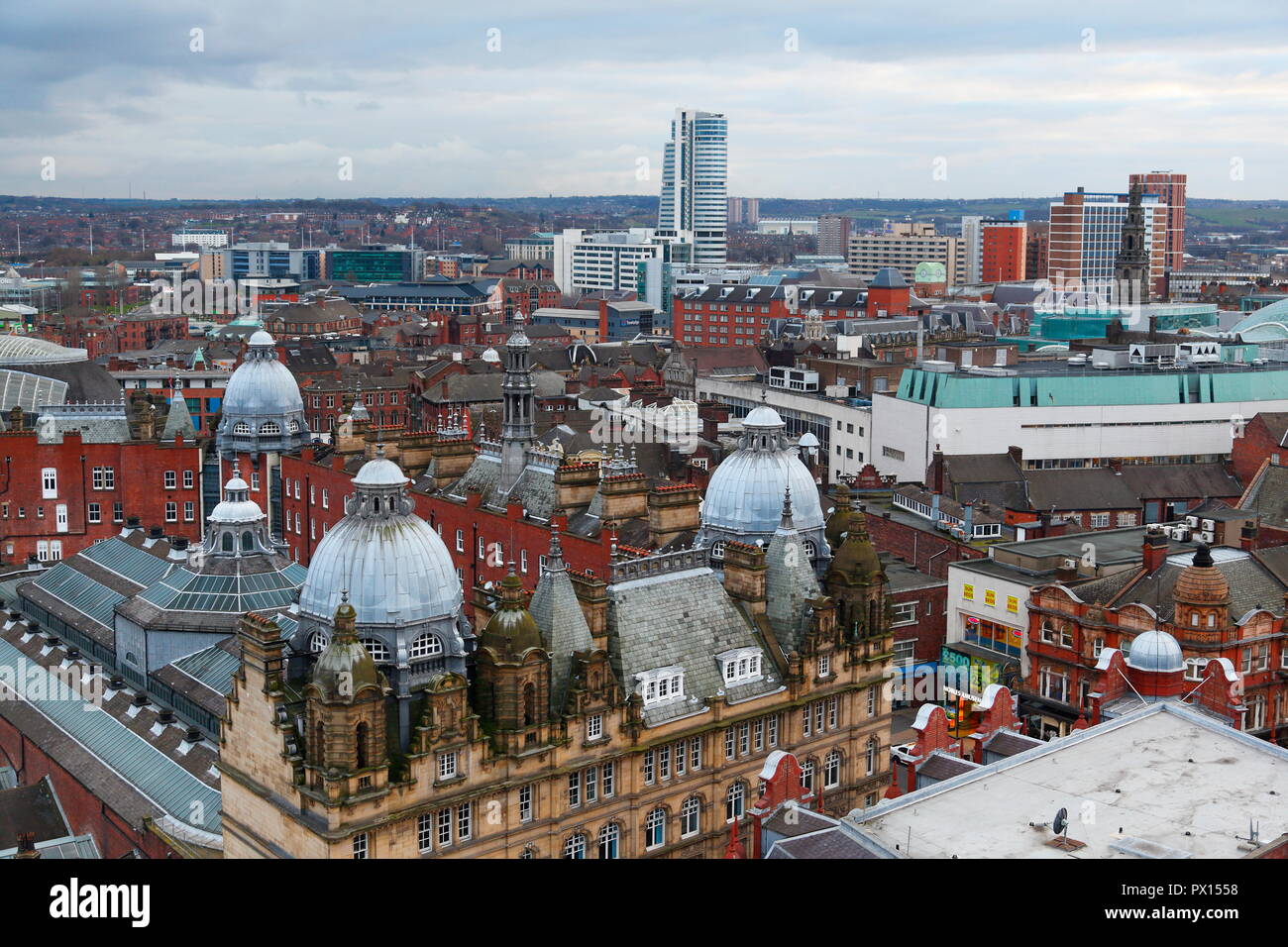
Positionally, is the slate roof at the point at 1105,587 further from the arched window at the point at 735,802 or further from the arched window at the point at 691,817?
the arched window at the point at 691,817

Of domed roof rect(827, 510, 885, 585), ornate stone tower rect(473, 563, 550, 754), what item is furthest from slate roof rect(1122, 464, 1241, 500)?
ornate stone tower rect(473, 563, 550, 754)

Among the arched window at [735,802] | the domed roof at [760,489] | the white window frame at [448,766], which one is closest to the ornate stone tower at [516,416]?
the domed roof at [760,489]

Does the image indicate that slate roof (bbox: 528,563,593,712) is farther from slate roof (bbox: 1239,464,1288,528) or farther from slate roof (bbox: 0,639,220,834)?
slate roof (bbox: 1239,464,1288,528)

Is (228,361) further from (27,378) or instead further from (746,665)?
(746,665)

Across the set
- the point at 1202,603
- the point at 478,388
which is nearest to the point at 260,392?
the point at 478,388

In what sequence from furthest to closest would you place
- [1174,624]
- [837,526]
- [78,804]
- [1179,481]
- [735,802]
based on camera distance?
[1179,481]
[837,526]
[1174,624]
[78,804]
[735,802]

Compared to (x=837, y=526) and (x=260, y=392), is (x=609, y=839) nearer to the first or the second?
(x=837, y=526)
